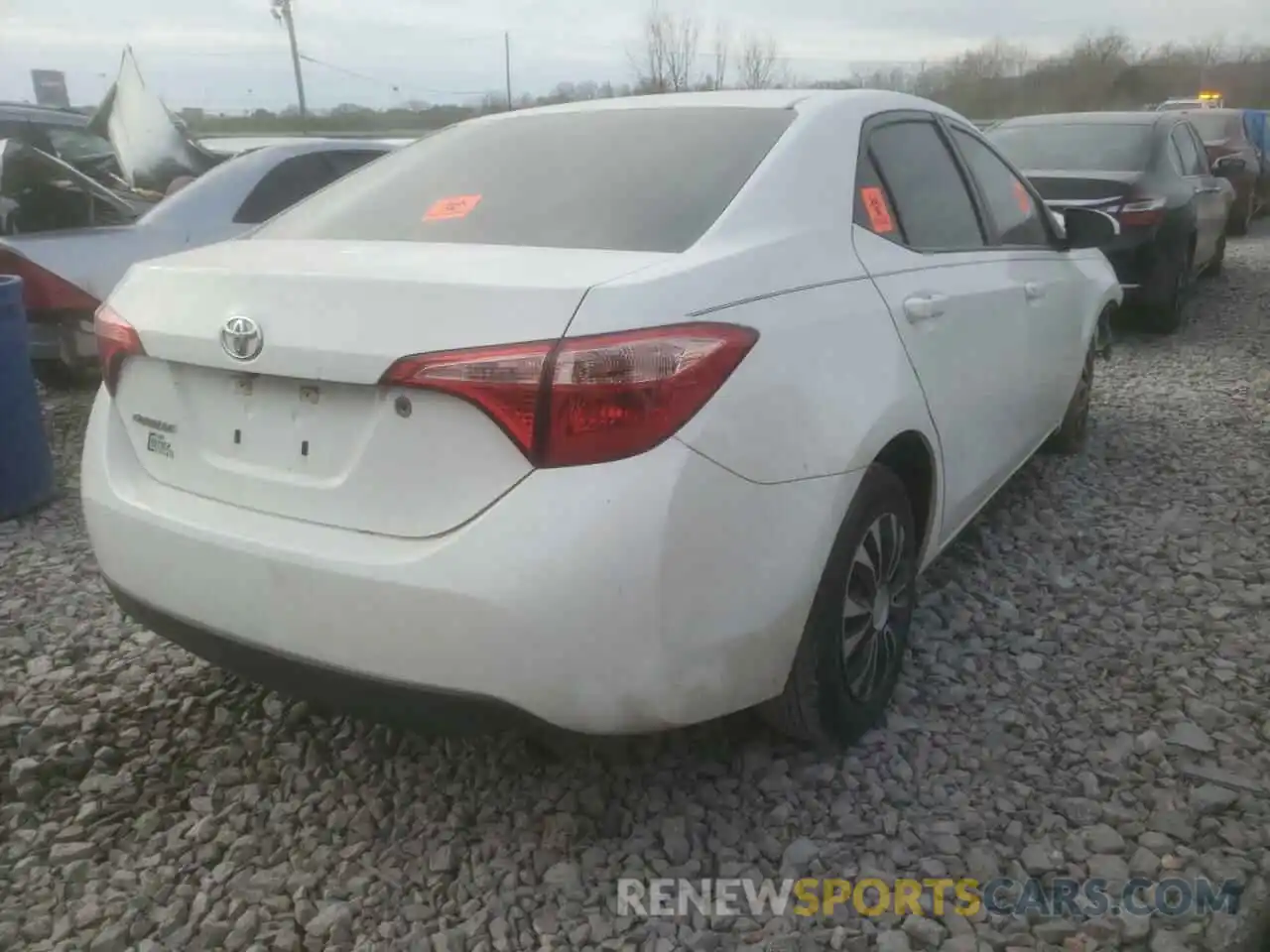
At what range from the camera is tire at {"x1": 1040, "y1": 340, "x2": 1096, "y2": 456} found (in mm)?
4785

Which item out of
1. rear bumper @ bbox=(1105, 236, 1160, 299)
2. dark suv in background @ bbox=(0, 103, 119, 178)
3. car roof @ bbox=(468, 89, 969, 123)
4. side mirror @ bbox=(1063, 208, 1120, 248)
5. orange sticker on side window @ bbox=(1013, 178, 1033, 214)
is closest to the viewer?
car roof @ bbox=(468, 89, 969, 123)

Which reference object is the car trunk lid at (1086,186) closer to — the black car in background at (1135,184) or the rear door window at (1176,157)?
the black car in background at (1135,184)

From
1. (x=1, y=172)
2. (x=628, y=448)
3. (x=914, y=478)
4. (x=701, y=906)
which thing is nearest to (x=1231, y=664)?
(x=914, y=478)

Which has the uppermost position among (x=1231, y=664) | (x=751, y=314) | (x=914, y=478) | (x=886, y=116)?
(x=886, y=116)

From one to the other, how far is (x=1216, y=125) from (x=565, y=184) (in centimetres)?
1470

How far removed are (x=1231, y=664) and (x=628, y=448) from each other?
2.18m

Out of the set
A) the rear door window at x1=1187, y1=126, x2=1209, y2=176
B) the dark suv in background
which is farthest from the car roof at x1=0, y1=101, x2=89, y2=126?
the rear door window at x1=1187, y1=126, x2=1209, y2=176

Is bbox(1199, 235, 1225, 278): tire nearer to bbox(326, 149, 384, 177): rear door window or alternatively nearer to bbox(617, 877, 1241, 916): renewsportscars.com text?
bbox(326, 149, 384, 177): rear door window

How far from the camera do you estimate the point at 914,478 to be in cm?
282

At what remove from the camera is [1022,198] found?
3.97 m

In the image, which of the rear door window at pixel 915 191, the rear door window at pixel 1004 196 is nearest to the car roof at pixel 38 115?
the rear door window at pixel 1004 196

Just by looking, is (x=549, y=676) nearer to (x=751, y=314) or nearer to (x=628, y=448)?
(x=628, y=448)

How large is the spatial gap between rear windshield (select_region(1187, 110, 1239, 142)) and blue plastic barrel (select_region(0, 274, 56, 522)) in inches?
562

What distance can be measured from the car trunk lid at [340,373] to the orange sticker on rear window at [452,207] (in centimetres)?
23
